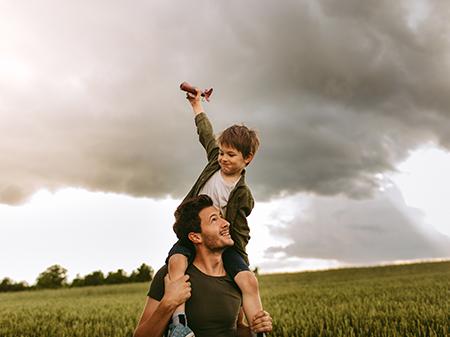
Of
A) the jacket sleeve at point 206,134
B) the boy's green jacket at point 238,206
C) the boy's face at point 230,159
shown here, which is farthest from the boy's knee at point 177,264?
the jacket sleeve at point 206,134

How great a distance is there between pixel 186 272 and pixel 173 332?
2.15 feet

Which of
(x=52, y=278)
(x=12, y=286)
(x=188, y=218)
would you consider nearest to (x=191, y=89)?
(x=188, y=218)

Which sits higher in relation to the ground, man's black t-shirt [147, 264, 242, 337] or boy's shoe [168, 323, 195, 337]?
man's black t-shirt [147, 264, 242, 337]

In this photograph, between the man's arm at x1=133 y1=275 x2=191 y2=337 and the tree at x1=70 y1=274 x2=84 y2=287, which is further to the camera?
the tree at x1=70 y1=274 x2=84 y2=287

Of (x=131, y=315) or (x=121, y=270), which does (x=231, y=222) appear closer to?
(x=131, y=315)

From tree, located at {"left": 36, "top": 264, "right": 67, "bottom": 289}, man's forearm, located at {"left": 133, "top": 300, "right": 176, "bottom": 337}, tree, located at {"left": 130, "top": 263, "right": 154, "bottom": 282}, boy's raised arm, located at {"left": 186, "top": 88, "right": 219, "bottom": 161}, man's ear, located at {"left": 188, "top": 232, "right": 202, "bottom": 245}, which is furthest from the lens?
tree, located at {"left": 36, "top": 264, "right": 67, "bottom": 289}

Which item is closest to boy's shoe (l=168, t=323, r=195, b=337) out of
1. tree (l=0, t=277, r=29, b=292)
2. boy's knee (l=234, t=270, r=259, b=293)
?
boy's knee (l=234, t=270, r=259, b=293)

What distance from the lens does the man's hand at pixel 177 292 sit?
12.0 feet

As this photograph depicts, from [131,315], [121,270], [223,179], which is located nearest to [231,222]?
[223,179]

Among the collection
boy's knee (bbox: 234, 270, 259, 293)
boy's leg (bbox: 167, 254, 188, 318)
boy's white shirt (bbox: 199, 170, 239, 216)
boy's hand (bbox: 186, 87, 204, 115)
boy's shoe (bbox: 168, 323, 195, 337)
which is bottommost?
boy's shoe (bbox: 168, 323, 195, 337)

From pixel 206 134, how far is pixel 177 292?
80.2 inches

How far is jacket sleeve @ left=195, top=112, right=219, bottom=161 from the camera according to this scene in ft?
16.7

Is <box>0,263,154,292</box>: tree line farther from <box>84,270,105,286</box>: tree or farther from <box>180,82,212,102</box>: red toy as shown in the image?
<box>180,82,212,102</box>: red toy

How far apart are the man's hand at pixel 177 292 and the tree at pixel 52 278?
72.1 meters
